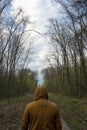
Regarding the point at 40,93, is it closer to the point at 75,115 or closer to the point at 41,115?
the point at 41,115

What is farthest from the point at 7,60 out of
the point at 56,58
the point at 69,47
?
the point at 56,58

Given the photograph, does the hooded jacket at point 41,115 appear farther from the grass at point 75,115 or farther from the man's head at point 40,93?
the grass at point 75,115

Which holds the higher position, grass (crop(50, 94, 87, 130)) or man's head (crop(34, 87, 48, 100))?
man's head (crop(34, 87, 48, 100))

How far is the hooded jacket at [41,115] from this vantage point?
586 cm

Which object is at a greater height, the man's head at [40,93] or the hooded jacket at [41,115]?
the man's head at [40,93]

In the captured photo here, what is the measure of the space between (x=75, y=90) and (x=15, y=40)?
15870mm

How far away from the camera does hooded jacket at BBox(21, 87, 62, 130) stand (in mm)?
5855

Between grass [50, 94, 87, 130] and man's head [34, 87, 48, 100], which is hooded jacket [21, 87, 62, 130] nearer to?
man's head [34, 87, 48, 100]

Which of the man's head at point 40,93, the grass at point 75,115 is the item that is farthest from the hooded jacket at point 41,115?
the grass at point 75,115

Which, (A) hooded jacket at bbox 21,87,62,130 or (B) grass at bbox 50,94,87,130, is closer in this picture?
(A) hooded jacket at bbox 21,87,62,130

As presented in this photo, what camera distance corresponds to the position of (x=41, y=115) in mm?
5883

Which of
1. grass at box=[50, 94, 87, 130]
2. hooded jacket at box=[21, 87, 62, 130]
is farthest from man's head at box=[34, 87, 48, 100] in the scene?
grass at box=[50, 94, 87, 130]

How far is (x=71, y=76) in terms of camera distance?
64188mm

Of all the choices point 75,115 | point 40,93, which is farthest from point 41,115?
point 75,115
